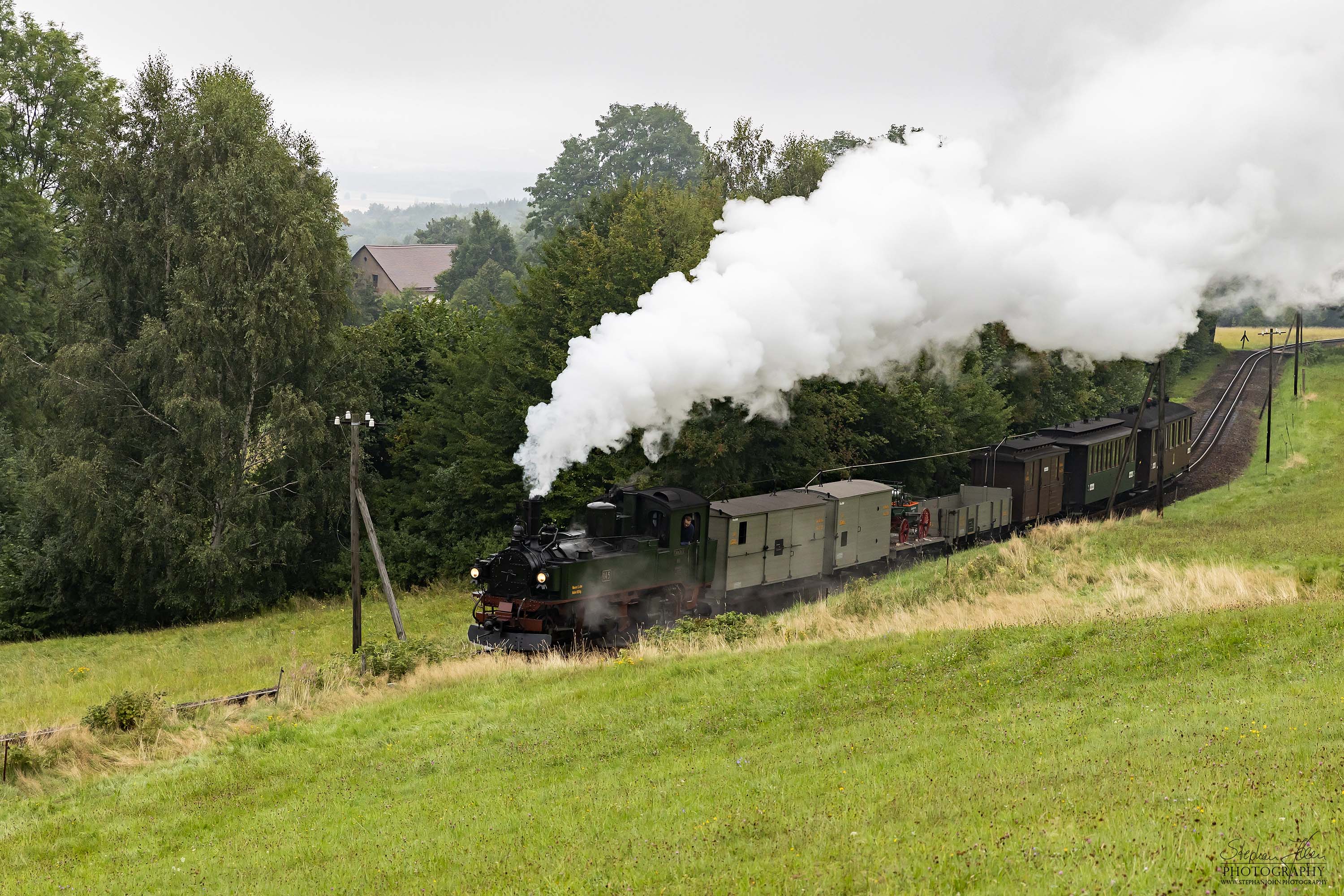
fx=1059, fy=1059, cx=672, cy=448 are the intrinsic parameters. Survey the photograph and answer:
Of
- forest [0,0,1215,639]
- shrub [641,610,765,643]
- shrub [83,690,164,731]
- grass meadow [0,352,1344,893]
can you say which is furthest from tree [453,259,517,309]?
shrub [83,690,164,731]

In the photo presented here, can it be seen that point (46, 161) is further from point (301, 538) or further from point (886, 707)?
point (886, 707)

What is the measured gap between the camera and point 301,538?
33469mm

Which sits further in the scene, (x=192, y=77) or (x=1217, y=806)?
(x=192, y=77)

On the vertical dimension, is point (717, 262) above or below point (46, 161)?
below

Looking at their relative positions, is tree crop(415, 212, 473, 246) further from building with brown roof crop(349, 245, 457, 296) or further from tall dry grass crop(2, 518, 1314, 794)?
tall dry grass crop(2, 518, 1314, 794)

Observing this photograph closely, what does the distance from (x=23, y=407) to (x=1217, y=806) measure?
4542 centimetres

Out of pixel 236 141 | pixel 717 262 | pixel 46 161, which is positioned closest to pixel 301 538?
pixel 236 141

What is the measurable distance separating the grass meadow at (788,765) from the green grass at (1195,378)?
5184 centimetres

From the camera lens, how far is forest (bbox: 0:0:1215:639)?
1246 inches

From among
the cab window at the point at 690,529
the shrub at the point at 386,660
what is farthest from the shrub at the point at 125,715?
the cab window at the point at 690,529

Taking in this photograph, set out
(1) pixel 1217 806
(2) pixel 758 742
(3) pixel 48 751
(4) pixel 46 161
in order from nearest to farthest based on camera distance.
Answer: (1) pixel 1217 806 → (2) pixel 758 742 → (3) pixel 48 751 → (4) pixel 46 161

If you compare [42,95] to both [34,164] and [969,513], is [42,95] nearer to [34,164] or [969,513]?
[34,164]

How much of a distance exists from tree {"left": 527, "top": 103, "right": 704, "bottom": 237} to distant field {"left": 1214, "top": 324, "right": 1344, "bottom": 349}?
Answer: 48.6 metres

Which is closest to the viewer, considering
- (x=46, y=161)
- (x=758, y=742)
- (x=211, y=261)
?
(x=758, y=742)
